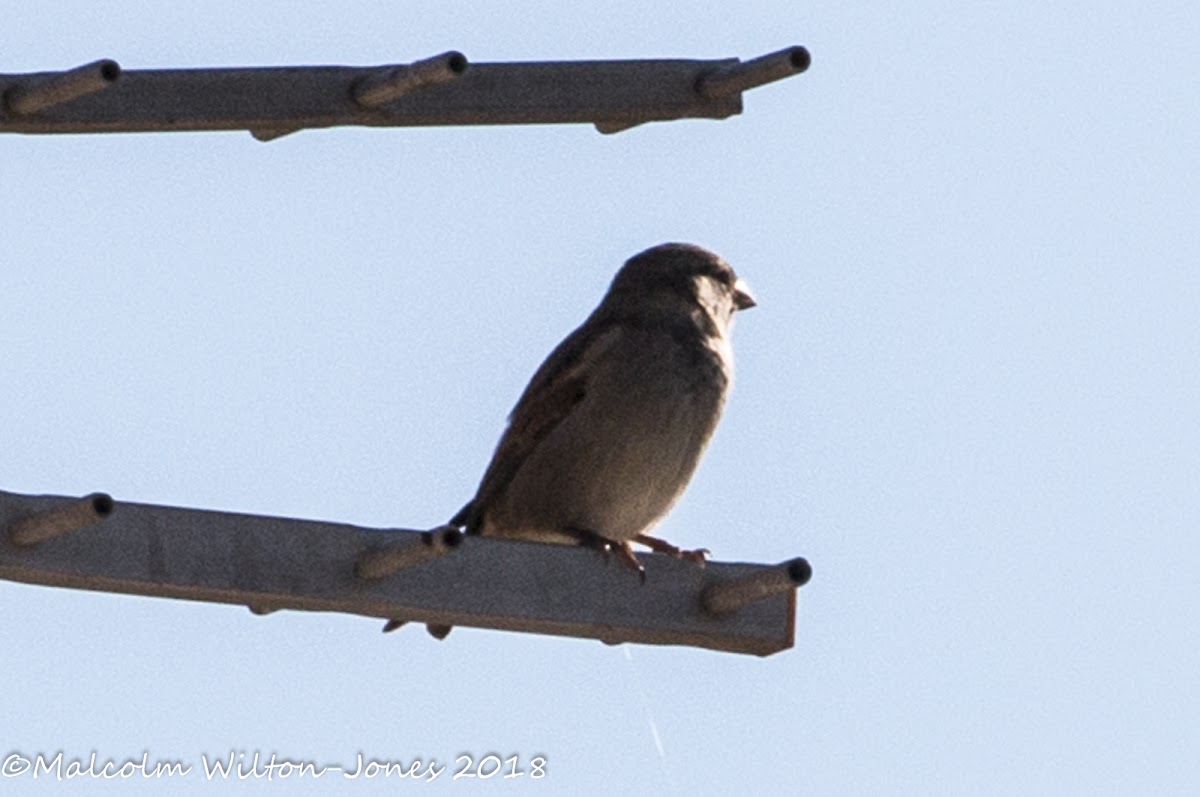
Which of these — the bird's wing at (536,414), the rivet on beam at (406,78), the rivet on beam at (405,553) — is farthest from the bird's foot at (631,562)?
the bird's wing at (536,414)

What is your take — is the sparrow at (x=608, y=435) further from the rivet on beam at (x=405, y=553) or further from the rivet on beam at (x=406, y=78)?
the rivet on beam at (x=405, y=553)

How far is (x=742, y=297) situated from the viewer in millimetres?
10680

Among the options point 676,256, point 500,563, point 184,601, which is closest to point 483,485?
point 676,256

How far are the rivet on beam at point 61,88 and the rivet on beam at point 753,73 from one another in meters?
1.95

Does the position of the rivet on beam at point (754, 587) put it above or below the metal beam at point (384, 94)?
below

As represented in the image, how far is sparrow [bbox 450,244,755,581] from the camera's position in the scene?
9.44 meters

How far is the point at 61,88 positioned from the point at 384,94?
42.9 inches

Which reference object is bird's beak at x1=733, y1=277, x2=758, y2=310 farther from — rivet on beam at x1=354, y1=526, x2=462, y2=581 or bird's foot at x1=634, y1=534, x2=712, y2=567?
rivet on beam at x1=354, y1=526, x2=462, y2=581

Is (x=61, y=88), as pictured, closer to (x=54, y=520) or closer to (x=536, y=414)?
(x=54, y=520)

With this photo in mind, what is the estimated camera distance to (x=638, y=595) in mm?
7168

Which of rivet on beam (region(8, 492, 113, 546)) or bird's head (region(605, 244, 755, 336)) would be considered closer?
rivet on beam (region(8, 492, 113, 546))

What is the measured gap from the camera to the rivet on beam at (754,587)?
696 cm

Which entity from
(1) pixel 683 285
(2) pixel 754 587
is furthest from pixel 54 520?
(1) pixel 683 285

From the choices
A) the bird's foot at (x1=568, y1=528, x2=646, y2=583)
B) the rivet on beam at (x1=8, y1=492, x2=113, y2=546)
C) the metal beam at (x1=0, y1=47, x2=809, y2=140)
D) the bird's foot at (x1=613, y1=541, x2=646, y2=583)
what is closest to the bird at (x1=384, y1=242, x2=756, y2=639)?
the bird's foot at (x1=568, y1=528, x2=646, y2=583)
